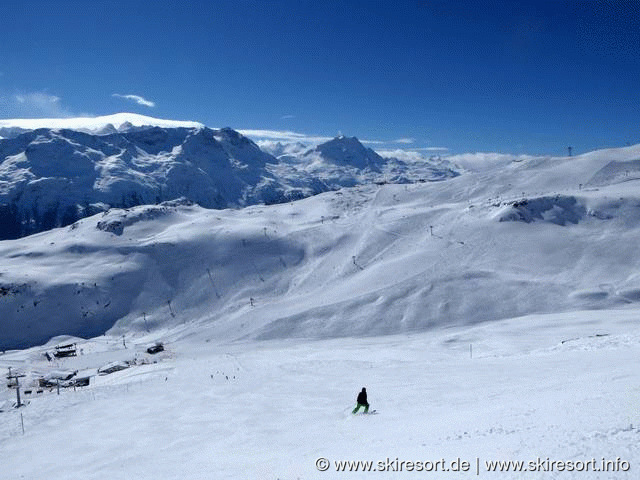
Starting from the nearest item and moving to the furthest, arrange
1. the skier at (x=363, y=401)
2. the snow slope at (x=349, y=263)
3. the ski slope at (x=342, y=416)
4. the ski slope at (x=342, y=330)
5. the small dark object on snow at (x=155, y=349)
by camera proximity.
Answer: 1. the ski slope at (x=342, y=416)
2. the ski slope at (x=342, y=330)
3. the skier at (x=363, y=401)
4. the small dark object on snow at (x=155, y=349)
5. the snow slope at (x=349, y=263)

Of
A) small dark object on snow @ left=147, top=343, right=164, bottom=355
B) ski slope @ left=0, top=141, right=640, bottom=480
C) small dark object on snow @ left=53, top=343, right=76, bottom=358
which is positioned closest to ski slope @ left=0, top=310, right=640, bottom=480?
ski slope @ left=0, top=141, right=640, bottom=480

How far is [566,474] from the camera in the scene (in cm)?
1174

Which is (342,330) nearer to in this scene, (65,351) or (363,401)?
(65,351)

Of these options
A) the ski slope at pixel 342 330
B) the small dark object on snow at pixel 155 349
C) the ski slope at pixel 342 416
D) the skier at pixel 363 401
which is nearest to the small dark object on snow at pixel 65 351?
the ski slope at pixel 342 330

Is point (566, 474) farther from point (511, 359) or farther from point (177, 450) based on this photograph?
point (511, 359)

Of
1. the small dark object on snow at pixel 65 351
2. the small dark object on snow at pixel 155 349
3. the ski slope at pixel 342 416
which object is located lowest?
the small dark object on snow at pixel 65 351

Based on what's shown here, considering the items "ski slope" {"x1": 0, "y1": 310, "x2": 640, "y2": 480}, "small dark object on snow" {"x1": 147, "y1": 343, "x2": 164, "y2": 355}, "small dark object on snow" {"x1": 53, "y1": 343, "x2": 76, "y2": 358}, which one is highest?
"ski slope" {"x1": 0, "y1": 310, "x2": 640, "y2": 480}

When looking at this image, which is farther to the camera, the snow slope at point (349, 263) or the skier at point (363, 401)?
the snow slope at point (349, 263)

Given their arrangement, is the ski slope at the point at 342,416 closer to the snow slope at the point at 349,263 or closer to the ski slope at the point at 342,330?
the ski slope at the point at 342,330

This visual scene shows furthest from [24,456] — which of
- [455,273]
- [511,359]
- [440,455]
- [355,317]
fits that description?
[455,273]

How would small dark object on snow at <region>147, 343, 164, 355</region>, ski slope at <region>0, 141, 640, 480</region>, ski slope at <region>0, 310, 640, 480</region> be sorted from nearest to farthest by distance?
ski slope at <region>0, 310, 640, 480</region> < ski slope at <region>0, 141, 640, 480</region> < small dark object on snow at <region>147, 343, 164, 355</region>

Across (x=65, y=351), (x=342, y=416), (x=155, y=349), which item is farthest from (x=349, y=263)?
(x=342, y=416)

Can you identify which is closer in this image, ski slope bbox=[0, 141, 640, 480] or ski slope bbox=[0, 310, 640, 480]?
ski slope bbox=[0, 310, 640, 480]

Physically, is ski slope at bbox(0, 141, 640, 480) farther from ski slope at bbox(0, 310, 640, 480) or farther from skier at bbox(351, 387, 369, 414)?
skier at bbox(351, 387, 369, 414)
